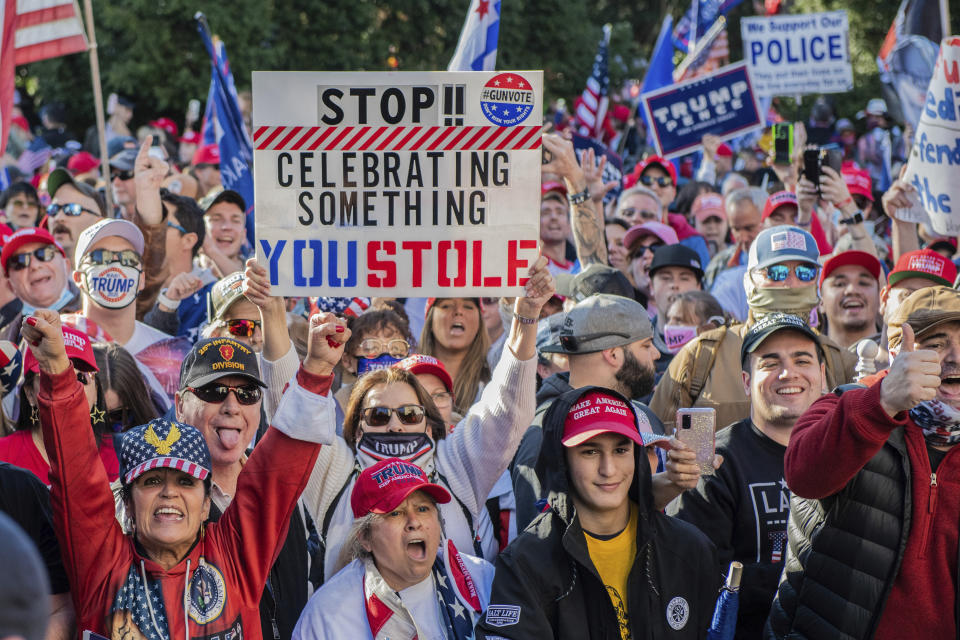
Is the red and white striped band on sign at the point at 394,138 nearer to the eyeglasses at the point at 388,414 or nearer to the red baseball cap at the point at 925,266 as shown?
the eyeglasses at the point at 388,414

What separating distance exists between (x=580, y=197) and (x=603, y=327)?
1991 mm

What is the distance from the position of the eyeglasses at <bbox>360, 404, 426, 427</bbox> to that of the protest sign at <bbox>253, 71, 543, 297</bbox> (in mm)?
433

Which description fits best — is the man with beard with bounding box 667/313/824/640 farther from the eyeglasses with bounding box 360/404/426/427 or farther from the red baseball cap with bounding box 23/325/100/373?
the red baseball cap with bounding box 23/325/100/373

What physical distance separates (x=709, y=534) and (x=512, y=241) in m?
1.30

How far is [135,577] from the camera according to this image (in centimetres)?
384

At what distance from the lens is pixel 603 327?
5.39m

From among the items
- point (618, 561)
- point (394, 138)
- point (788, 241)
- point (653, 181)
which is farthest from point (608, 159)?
point (618, 561)

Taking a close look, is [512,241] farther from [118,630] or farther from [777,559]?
[118,630]

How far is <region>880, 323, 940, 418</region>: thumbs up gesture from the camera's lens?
3.48 m

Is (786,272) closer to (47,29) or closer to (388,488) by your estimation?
(388,488)

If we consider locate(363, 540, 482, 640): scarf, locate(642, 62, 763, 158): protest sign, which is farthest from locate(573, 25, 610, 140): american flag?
locate(363, 540, 482, 640): scarf

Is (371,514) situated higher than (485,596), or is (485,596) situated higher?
(371,514)

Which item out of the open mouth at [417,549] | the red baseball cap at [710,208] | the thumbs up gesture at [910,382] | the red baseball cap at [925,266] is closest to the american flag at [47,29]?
the red baseball cap at [710,208]

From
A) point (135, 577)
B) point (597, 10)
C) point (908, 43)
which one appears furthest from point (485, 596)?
point (597, 10)
